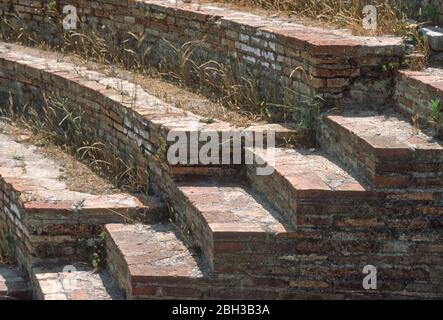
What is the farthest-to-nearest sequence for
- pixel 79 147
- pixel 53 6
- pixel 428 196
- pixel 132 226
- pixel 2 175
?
pixel 53 6 < pixel 79 147 < pixel 2 175 < pixel 132 226 < pixel 428 196

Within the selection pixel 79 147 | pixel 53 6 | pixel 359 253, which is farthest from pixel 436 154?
pixel 53 6

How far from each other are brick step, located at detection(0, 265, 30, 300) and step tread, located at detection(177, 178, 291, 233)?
124 cm

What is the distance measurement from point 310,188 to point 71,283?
5.33 feet

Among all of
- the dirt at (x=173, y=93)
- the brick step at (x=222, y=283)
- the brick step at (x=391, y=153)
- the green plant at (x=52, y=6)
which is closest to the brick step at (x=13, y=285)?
the brick step at (x=222, y=283)

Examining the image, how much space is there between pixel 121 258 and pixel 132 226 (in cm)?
45

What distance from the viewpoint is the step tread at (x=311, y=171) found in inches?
211

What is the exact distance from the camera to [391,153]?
531cm

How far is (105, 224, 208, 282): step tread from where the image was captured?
5.36 m

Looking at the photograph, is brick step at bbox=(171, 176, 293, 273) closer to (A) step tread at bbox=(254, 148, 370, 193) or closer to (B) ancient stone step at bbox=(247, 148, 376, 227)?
(B) ancient stone step at bbox=(247, 148, 376, 227)

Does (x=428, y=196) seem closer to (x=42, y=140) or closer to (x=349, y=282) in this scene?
(x=349, y=282)

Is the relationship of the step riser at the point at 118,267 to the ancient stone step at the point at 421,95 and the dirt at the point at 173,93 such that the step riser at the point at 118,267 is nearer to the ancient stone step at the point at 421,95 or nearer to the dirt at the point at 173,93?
the dirt at the point at 173,93

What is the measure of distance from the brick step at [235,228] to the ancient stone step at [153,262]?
11 centimetres

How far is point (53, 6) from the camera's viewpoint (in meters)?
9.23

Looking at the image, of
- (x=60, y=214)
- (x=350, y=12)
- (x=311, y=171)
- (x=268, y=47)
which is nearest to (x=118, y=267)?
(x=60, y=214)
